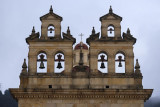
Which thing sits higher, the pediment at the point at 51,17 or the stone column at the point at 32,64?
the pediment at the point at 51,17

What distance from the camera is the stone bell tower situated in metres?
30.9

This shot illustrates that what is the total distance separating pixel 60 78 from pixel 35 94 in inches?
75.9

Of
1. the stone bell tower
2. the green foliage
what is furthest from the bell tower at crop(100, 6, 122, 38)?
the green foliage

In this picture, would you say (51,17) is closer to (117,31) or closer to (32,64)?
(32,64)

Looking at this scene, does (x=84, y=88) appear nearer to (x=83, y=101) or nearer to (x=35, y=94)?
(x=83, y=101)

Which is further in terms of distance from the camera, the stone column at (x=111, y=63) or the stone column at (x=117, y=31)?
the stone column at (x=117, y=31)

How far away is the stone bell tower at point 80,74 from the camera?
30.9 m

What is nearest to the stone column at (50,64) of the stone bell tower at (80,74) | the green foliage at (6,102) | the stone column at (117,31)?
the stone bell tower at (80,74)

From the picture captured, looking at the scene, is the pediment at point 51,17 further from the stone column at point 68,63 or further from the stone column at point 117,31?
the stone column at point 117,31

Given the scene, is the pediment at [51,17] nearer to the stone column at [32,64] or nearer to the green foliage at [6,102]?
the stone column at [32,64]

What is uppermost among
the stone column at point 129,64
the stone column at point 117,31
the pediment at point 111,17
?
the pediment at point 111,17

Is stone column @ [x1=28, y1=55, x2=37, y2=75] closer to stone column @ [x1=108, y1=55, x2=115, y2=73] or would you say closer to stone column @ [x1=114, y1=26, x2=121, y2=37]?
stone column @ [x1=108, y1=55, x2=115, y2=73]

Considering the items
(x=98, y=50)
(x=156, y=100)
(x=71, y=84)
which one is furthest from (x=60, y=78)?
(x=156, y=100)

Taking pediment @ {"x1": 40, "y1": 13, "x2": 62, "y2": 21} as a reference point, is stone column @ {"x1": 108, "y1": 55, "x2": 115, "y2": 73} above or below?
below
